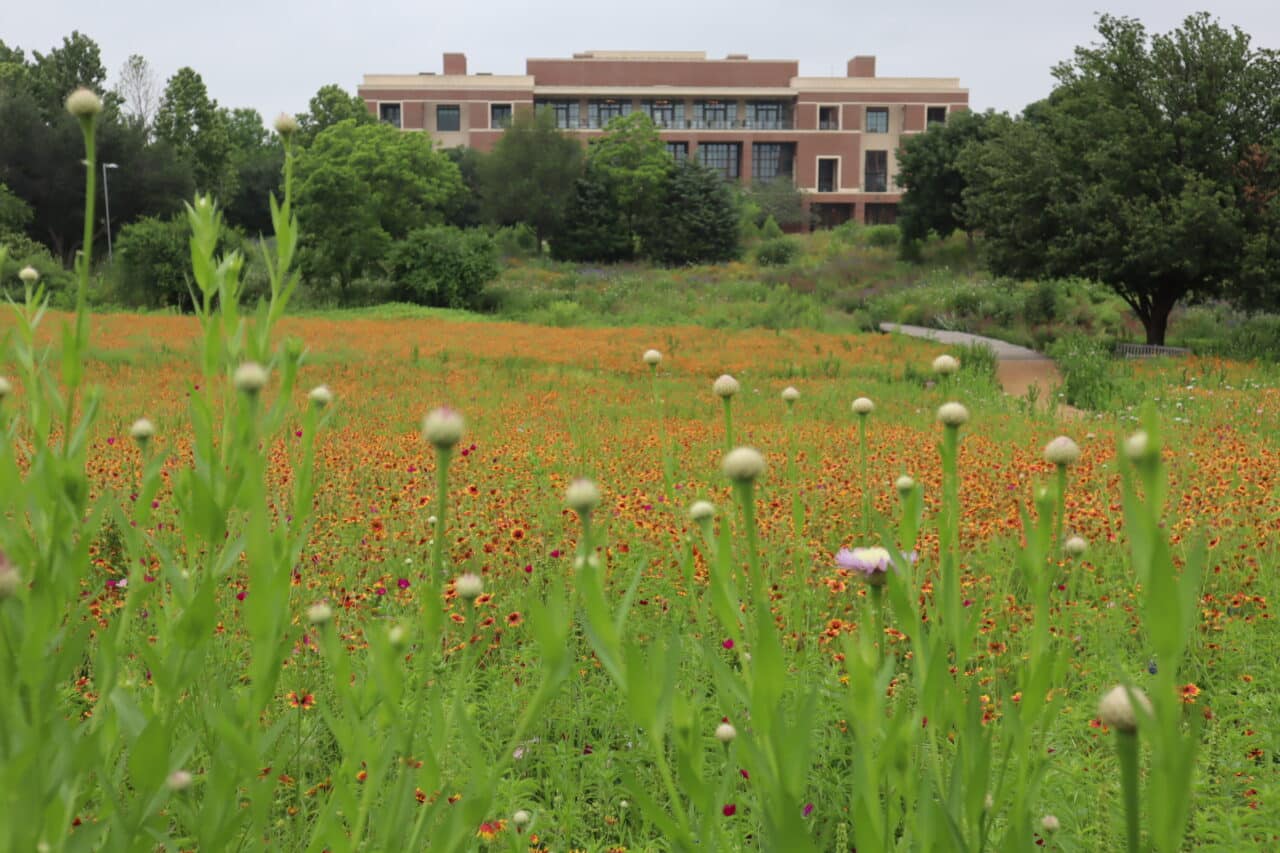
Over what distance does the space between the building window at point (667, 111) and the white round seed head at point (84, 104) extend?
190 ft

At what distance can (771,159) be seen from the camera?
188 feet

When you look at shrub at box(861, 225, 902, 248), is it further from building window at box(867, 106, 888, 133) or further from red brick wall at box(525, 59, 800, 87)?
red brick wall at box(525, 59, 800, 87)

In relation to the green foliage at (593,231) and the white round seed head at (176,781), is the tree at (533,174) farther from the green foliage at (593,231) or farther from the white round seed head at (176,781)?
the white round seed head at (176,781)

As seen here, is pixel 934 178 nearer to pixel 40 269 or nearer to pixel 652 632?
pixel 40 269

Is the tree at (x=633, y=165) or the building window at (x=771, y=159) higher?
the building window at (x=771, y=159)

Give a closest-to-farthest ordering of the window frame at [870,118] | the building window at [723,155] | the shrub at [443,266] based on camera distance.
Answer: the shrub at [443,266], the window frame at [870,118], the building window at [723,155]

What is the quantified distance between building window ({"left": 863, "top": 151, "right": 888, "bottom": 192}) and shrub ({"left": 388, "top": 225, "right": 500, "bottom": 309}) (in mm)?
37780

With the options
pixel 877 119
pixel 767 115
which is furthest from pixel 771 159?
pixel 877 119

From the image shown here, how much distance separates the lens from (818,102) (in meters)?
55.8

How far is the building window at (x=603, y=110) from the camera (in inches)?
2197

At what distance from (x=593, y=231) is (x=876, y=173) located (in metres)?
28.3

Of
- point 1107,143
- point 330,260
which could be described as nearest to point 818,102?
point 330,260

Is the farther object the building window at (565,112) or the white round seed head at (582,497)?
the building window at (565,112)

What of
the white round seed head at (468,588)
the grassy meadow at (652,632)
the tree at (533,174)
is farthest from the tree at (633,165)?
the white round seed head at (468,588)
